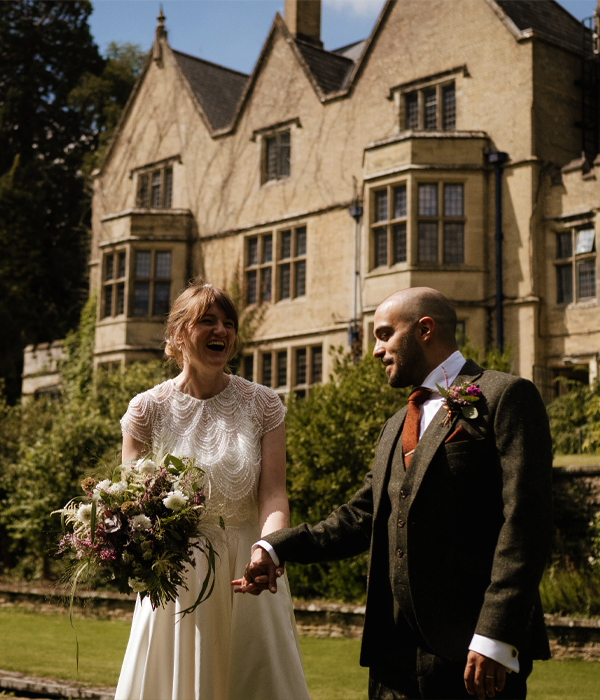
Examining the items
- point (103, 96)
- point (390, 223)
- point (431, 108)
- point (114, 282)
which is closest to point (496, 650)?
point (390, 223)

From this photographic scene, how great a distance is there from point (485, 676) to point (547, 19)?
19.4 metres

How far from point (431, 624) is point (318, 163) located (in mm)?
18490

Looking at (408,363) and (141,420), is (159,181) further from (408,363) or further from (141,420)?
(408,363)

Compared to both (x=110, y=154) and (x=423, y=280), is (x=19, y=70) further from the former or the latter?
(x=423, y=280)

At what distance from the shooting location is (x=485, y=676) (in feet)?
9.33

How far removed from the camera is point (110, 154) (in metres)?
26.0

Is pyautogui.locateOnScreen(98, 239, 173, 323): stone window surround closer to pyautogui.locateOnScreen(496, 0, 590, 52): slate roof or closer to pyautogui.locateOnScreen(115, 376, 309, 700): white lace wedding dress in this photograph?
pyautogui.locateOnScreen(496, 0, 590, 52): slate roof

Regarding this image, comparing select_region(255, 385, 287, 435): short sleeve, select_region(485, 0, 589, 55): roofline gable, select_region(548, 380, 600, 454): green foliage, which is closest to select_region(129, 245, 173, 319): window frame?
select_region(485, 0, 589, 55): roofline gable

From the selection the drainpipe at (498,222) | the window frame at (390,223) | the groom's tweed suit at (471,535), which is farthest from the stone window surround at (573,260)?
the groom's tweed suit at (471,535)

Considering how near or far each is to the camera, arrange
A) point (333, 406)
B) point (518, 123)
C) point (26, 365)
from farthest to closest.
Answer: point (26, 365) → point (518, 123) → point (333, 406)

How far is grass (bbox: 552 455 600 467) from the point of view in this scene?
11.9 meters

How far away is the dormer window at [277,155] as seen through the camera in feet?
71.3

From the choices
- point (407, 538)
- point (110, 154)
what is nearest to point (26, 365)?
point (110, 154)

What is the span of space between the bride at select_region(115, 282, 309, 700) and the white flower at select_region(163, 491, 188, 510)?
22 cm
